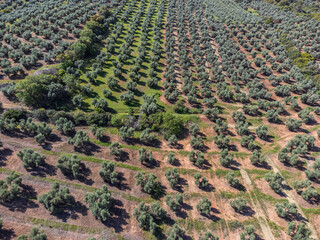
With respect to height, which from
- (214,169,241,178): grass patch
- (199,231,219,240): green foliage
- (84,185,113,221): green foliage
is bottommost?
(84,185,113,221): green foliage

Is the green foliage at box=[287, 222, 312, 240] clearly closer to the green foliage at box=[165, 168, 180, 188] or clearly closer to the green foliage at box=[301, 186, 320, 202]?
the green foliage at box=[301, 186, 320, 202]

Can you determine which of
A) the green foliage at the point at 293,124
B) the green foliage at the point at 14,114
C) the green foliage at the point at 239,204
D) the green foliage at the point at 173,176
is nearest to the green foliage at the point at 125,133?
the green foliage at the point at 173,176

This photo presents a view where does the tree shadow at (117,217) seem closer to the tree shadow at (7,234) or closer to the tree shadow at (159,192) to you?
the tree shadow at (159,192)

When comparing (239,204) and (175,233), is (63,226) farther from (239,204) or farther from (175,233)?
(239,204)

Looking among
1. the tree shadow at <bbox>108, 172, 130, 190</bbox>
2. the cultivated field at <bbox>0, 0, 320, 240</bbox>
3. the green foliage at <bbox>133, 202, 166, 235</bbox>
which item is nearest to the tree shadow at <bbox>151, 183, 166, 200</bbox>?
the cultivated field at <bbox>0, 0, 320, 240</bbox>

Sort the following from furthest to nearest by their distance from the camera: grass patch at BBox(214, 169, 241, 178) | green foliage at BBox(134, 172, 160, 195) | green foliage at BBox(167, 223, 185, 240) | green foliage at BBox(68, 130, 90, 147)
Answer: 1. green foliage at BBox(68, 130, 90, 147)
2. grass patch at BBox(214, 169, 241, 178)
3. green foliage at BBox(134, 172, 160, 195)
4. green foliage at BBox(167, 223, 185, 240)

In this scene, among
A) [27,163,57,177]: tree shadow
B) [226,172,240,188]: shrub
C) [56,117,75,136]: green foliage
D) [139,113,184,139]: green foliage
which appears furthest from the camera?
[139,113,184,139]: green foliage
